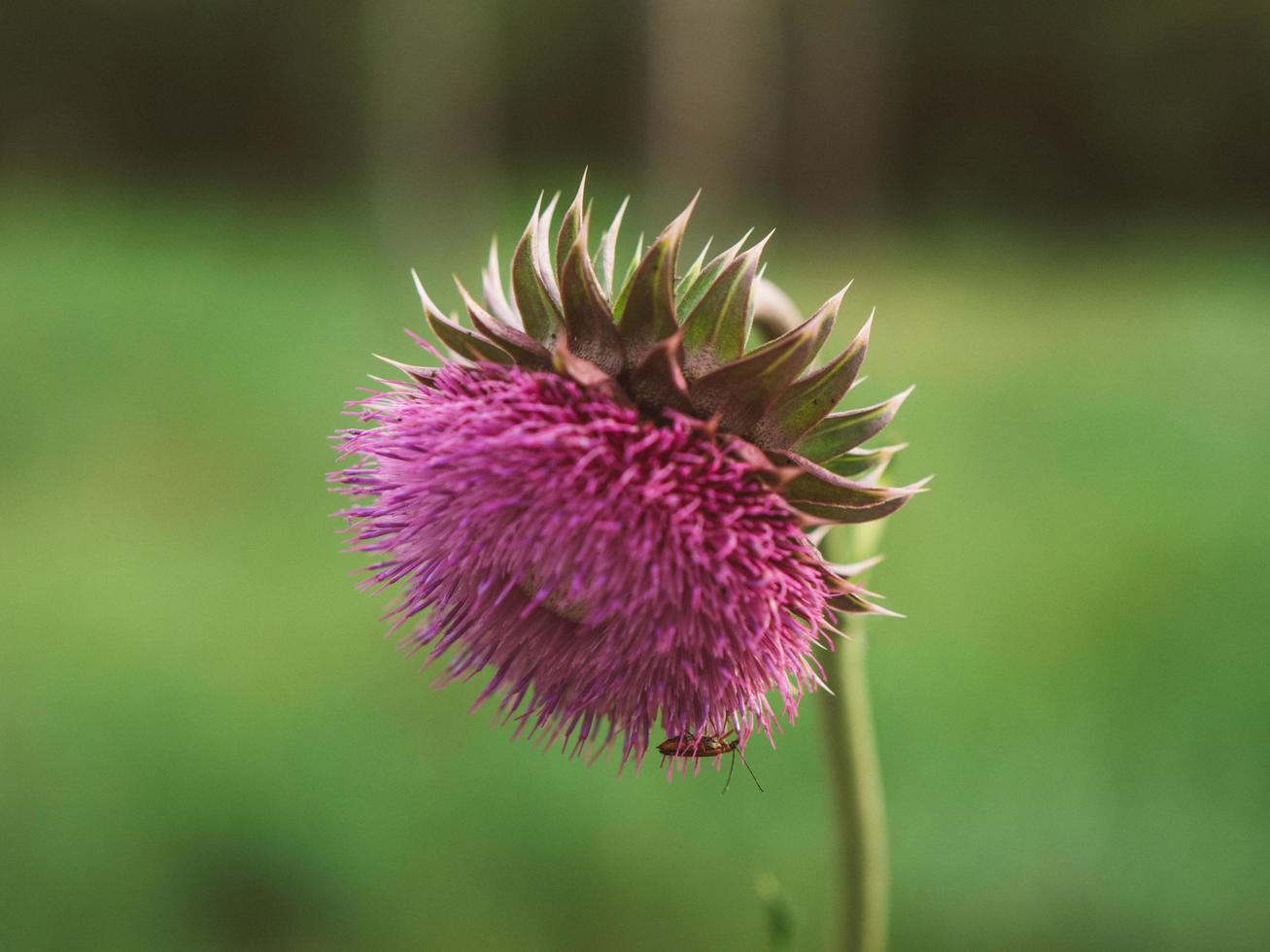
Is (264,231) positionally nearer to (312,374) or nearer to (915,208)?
(312,374)

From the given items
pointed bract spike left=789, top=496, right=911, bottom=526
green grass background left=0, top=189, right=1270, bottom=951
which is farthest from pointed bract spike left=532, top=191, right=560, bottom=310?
green grass background left=0, top=189, right=1270, bottom=951

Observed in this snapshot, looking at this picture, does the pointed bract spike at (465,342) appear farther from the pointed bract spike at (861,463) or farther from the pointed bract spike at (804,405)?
the pointed bract spike at (861,463)

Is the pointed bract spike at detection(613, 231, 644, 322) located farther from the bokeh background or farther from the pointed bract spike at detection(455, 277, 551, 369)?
the bokeh background

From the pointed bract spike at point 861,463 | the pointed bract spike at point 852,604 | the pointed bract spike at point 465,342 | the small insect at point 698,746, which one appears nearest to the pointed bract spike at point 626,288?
the pointed bract spike at point 465,342

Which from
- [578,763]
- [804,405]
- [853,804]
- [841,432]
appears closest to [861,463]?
[841,432]

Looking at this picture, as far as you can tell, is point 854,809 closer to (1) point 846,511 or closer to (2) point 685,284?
(1) point 846,511

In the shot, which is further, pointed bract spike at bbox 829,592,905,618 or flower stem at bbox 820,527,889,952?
flower stem at bbox 820,527,889,952
